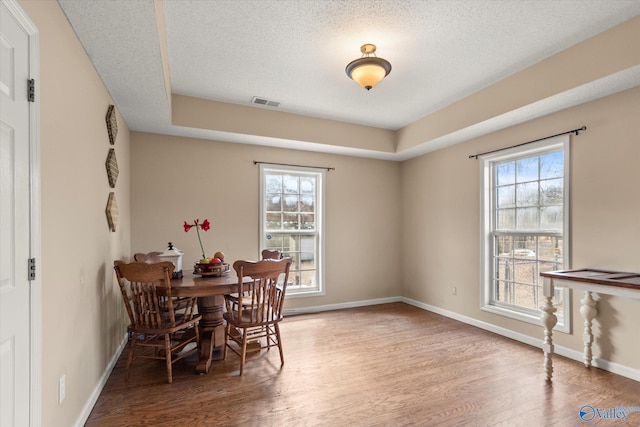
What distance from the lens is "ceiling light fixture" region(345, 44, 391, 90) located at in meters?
2.68

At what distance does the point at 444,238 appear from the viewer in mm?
4754

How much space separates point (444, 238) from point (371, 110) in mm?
2074

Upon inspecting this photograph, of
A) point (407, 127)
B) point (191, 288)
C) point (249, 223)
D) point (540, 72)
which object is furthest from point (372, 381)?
point (407, 127)

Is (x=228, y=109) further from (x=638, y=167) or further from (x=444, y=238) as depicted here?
(x=638, y=167)

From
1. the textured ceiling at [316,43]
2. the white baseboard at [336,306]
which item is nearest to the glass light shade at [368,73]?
the textured ceiling at [316,43]

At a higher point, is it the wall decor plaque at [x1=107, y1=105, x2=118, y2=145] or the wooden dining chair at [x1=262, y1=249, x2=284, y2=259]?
the wall decor plaque at [x1=107, y1=105, x2=118, y2=145]

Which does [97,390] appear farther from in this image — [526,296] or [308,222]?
[526,296]

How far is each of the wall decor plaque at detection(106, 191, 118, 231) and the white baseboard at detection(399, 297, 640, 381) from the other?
414cm

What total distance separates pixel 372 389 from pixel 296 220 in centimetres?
277

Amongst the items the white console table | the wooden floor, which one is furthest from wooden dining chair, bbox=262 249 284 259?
the white console table

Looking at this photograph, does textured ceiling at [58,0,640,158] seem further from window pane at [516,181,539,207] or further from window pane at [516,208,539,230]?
window pane at [516,208,539,230]

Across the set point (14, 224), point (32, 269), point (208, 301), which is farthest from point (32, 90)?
point (208, 301)

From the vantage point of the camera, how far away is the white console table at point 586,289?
7.91ft

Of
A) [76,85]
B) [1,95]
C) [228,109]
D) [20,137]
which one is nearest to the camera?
[1,95]
